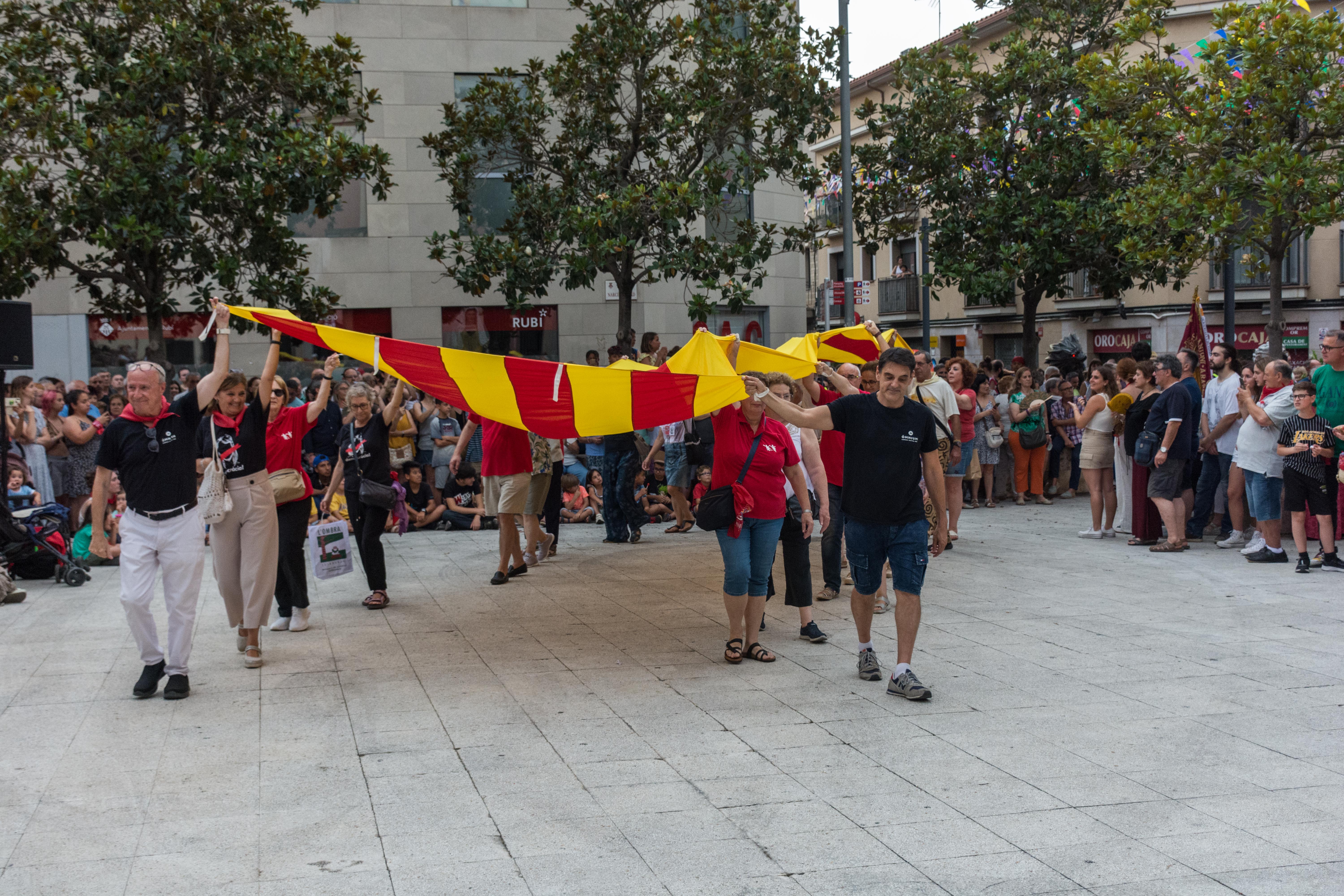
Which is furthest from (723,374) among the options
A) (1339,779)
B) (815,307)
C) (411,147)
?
(815,307)

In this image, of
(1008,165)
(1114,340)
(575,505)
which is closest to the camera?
(575,505)

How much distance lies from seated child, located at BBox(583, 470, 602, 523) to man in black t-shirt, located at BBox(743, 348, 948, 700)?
8504 mm

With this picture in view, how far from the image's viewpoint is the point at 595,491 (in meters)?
15.1

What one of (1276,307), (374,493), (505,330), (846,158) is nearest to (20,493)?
(374,493)

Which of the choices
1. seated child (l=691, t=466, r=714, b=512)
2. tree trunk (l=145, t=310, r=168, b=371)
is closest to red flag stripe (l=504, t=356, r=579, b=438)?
seated child (l=691, t=466, r=714, b=512)

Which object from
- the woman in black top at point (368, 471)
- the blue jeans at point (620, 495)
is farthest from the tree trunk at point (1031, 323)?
the woman in black top at point (368, 471)

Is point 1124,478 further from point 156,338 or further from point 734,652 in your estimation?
point 156,338

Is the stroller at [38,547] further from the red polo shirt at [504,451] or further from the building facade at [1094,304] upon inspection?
the building facade at [1094,304]

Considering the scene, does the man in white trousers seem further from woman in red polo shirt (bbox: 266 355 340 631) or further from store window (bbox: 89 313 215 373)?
store window (bbox: 89 313 215 373)

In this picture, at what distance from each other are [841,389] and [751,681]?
1934 millimetres

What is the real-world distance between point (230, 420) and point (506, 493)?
132 inches

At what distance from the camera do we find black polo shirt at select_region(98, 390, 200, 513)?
6605mm

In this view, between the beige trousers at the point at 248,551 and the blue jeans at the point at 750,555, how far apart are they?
294 cm

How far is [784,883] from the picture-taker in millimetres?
4074
